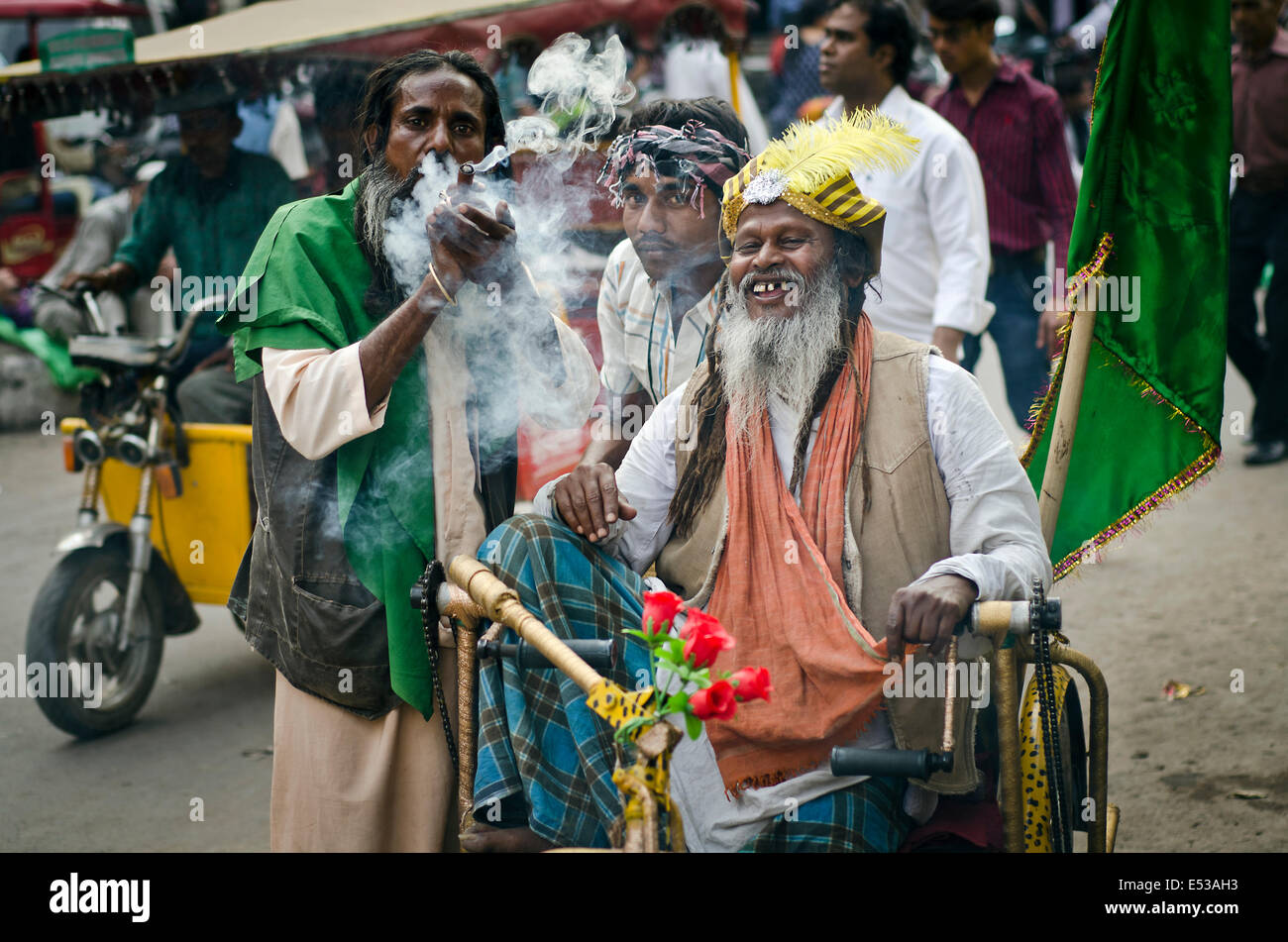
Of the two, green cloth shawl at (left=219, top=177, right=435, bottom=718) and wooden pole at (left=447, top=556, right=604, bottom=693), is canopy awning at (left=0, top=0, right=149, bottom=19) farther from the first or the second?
wooden pole at (left=447, top=556, right=604, bottom=693)

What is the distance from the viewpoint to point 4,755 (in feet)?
15.5

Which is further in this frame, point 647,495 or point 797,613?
point 647,495

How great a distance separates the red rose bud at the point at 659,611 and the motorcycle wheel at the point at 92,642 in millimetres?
3299

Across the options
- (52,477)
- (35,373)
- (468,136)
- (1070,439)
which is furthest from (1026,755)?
(35,373)

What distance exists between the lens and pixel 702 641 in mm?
2000

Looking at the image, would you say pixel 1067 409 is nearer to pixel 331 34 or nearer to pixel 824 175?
pixel 824 175

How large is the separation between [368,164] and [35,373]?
8.44 m

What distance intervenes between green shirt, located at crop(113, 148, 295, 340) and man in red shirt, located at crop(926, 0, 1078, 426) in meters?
2.96

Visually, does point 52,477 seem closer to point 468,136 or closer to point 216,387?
point 216,387

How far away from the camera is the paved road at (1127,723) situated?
3.96 meters

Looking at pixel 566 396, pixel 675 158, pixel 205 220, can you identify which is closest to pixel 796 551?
pixel 566 396

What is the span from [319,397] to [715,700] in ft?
3.30
